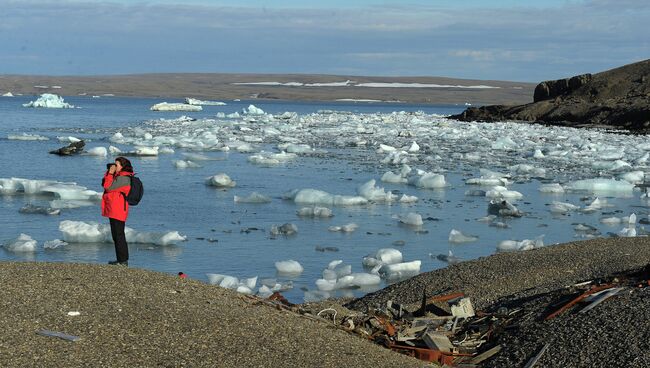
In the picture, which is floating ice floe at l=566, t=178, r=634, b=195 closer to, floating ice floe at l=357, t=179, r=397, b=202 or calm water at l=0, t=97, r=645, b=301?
calm water at l=0, t=97, r=645, b=301

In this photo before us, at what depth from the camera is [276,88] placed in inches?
5699

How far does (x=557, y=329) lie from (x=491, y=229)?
5768 millimetres

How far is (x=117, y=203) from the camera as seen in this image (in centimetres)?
675

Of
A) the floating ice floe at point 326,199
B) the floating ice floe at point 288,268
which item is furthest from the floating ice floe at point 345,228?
the floating ice floe at point 288,268

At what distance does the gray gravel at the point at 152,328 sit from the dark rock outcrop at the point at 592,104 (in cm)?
2914

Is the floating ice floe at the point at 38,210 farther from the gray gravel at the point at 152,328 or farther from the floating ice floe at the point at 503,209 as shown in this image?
the gray gravel at the point at 152,328

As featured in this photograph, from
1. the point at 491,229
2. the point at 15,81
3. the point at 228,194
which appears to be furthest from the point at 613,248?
the point at 15,81

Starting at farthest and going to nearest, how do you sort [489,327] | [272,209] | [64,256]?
[272,209] → [64,256] → [489,327]

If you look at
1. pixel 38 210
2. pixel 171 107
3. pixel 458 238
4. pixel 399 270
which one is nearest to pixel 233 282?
pixel 399 270

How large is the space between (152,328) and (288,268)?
3.59 meters

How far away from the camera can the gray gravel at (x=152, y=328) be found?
4.14m

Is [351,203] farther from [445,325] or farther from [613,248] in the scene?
[445,325]

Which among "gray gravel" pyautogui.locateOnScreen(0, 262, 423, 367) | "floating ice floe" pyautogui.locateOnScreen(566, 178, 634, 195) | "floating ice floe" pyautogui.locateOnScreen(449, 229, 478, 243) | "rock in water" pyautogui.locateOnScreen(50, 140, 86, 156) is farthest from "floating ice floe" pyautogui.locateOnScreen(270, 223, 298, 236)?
"rock in water" pyautogui.locateOnScreen(50, 140, 86, 156)

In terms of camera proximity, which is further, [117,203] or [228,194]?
[228,194]
